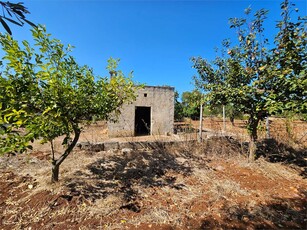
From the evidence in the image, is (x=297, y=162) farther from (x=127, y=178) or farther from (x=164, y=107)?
(x=164, y=107)

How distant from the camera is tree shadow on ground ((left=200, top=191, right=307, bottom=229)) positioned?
97.1 inches

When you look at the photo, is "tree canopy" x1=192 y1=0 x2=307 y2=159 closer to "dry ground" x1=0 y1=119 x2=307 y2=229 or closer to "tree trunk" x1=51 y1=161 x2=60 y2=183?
"dry ground" x1=0 y1=119 x2=307 y2=229

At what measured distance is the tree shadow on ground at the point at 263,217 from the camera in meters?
2.47

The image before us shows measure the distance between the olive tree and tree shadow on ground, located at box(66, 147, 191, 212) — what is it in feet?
2.23

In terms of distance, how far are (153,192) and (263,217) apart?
1.87m

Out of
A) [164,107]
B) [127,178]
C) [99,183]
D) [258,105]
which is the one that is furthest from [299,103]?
[164,107]

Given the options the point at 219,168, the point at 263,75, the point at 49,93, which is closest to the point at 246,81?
the point at 263,75

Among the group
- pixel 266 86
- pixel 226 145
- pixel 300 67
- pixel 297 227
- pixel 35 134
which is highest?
pixel 300 67

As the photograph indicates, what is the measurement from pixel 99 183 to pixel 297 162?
19.1 ft

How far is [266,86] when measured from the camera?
434 centimetres

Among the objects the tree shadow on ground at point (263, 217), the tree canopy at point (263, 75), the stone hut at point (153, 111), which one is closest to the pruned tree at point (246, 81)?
the tree canopy at point (263, 75)

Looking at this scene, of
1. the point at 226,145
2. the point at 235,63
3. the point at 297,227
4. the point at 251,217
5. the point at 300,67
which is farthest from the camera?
the point at 226,145

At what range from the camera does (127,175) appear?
13.0ft

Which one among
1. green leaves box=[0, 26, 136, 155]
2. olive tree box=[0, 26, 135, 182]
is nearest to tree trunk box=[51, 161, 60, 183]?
olive tree box=[0, 26, 135, 182]
